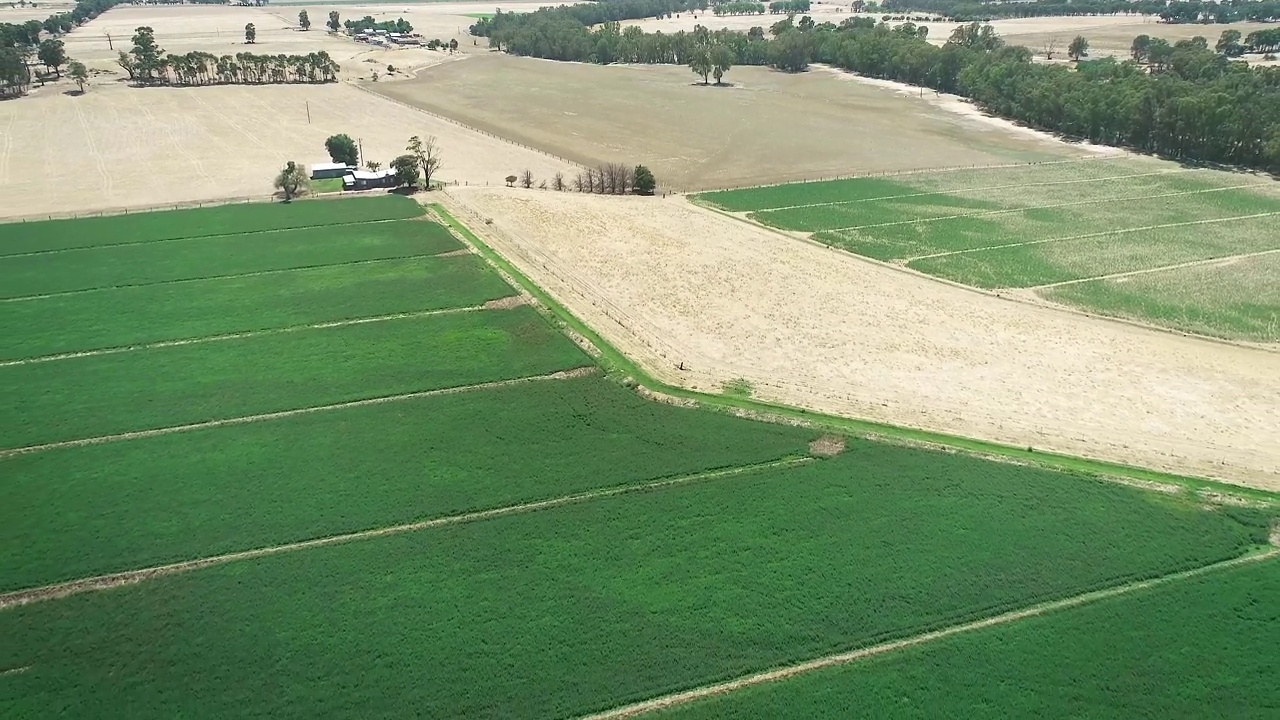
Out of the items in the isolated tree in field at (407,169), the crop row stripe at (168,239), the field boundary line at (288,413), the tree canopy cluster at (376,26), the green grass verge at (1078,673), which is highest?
the tree canopy cluster at (376,26)

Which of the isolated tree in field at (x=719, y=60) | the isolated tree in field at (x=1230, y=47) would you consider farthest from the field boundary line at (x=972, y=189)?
the isolated tree in field at (x=1230, y=47)

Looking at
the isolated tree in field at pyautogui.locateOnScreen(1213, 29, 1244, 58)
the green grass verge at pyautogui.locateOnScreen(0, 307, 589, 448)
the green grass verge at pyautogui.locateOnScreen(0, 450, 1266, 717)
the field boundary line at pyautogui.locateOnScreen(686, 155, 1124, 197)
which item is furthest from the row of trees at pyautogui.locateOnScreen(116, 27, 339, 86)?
the isolated tree in field at pyautogui.locateOnScreen(1213, 29, 1244, 58)

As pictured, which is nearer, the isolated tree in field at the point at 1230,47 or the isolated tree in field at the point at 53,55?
the isolated tree in field at the point at 53,55

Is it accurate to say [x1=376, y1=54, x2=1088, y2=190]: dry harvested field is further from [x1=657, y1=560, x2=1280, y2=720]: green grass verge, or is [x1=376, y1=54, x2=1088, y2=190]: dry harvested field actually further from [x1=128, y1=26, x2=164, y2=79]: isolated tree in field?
[x1=657, y1=560, x2=1280, y2=720]: green grass verge

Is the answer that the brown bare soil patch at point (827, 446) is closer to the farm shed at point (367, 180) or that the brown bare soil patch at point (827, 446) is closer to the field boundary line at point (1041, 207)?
the field boundary line at point (1041, 207)

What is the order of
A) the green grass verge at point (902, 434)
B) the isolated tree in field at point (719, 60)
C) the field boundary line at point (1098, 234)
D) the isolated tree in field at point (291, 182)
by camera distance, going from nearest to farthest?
the green grass verge at point (902, 434), the field boundary line at point (1098, 234), the isolated tree in field at point (291, 182), the isolated tree in field at point (719, 60)

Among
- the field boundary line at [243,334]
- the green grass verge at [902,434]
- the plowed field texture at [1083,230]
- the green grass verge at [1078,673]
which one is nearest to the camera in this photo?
the green grass verge at [1078,673]

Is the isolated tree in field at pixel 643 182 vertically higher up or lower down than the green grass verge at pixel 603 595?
higher up
